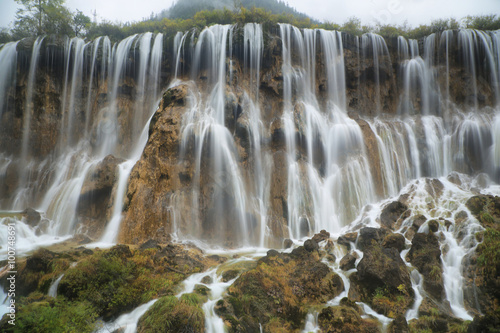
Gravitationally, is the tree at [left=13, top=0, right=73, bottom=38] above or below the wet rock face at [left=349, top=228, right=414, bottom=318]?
above

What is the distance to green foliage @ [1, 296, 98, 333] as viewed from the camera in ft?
19.1

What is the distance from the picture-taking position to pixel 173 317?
6816mm

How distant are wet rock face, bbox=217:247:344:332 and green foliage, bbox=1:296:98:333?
357 cm

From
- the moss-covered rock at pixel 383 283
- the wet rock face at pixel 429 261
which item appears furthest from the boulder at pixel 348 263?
the wet rock face at pixel 429 261

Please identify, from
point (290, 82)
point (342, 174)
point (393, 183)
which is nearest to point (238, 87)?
point (290, 82)

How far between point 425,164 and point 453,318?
14295 mm

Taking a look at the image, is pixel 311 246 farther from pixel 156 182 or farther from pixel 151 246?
pixel 156 182

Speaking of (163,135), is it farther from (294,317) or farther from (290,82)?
(294,317)

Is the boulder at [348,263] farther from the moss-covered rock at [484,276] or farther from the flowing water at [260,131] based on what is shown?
the flowing water at [260,131]

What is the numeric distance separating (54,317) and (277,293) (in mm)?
6160

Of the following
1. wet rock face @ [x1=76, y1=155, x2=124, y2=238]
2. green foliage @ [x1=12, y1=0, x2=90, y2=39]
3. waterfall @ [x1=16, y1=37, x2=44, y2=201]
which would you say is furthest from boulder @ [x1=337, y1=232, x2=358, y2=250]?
green foliage @ [x1=12, y1=0, x2=90, y2=39]

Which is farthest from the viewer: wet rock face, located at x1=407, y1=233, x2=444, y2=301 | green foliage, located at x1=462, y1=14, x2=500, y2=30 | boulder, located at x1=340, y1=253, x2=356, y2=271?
green foliage, located at x1=462, y1=14, x2=500, y2=30

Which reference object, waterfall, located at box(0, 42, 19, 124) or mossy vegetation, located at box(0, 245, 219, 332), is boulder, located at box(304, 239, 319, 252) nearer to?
mossy vegetation, located at box(0, 245, 219, 332)

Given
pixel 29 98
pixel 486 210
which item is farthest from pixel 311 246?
pixel 29 98
